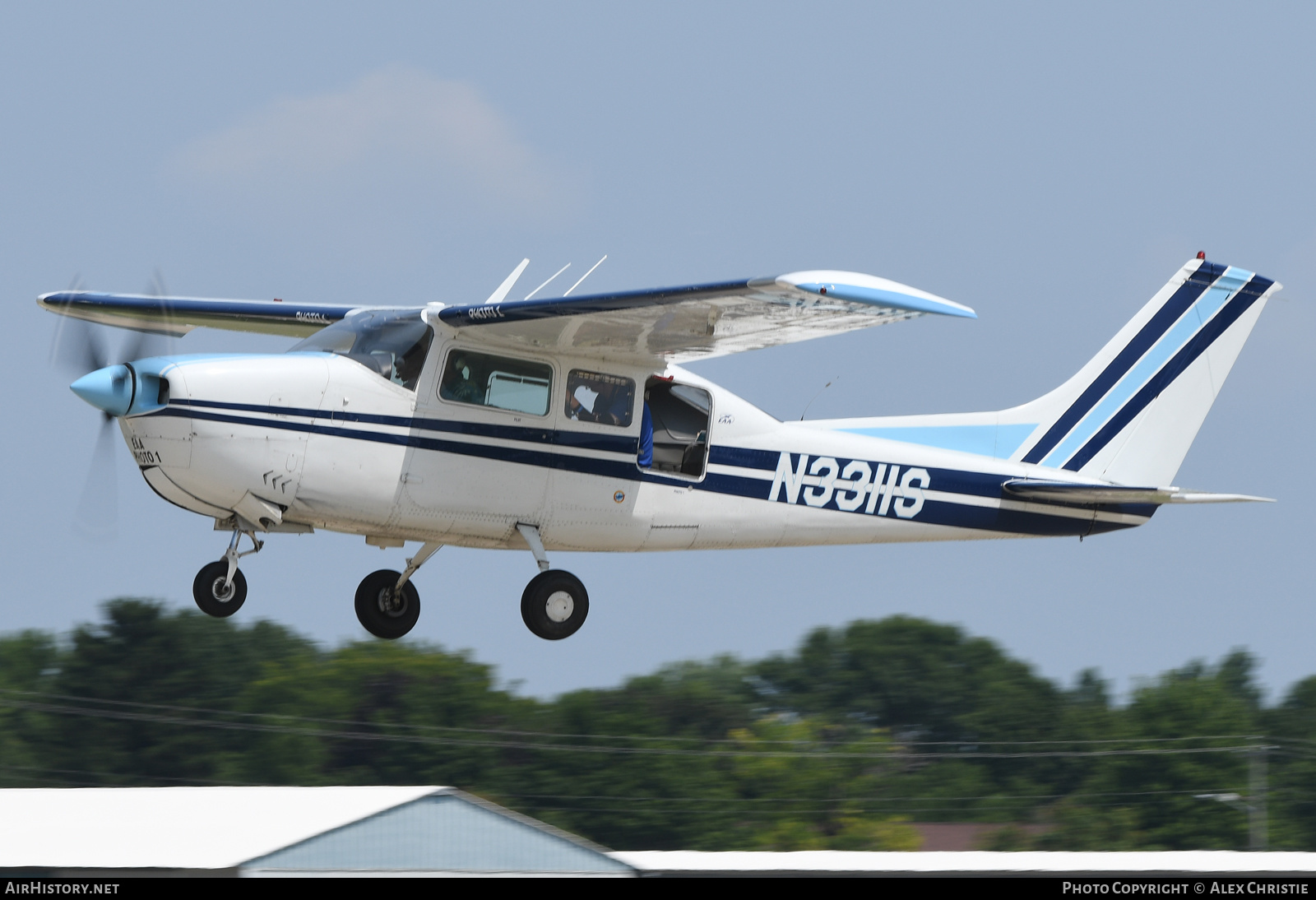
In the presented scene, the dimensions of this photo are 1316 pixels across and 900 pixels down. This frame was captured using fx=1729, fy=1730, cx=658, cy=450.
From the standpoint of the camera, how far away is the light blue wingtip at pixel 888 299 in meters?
11.7

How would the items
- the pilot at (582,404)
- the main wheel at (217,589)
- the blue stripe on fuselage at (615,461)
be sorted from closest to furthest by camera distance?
1. the blue stripe on fuselage at (615,461)
2. the main wheel at (217,589)
3. the pilot at (582,404)

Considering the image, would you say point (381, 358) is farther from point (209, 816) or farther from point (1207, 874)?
point (1207, 874)

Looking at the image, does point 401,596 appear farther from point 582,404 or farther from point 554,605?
point 582,404

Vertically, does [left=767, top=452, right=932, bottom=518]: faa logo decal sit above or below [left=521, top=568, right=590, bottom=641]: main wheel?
above

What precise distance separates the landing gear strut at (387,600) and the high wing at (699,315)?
2335mm

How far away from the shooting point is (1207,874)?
66.9 feet

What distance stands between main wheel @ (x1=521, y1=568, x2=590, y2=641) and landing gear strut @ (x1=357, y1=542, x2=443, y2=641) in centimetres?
108

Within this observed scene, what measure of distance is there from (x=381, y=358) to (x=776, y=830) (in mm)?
36660

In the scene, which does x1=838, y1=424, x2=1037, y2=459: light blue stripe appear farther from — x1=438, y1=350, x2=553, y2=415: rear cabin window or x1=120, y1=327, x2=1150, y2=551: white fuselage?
x1=438, y1=350, x2=553, y2=415: rear cabin window

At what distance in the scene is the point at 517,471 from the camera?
1403 cm

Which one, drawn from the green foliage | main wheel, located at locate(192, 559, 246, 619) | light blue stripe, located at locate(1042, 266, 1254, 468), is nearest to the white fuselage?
main wheel, located at locate(192, 559, 246, 619)

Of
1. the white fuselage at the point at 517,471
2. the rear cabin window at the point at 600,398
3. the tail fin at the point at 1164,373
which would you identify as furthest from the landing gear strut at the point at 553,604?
the tail fin at the point at 1164,373

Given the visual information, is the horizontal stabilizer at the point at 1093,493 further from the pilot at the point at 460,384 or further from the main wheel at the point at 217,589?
the main wheel at the point at 217,589

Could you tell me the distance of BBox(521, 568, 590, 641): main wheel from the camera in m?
14.6
